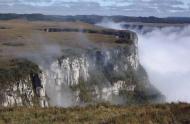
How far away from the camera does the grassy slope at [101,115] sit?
20188mm

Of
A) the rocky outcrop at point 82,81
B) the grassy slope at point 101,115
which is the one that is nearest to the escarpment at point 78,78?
the rocky outcrop at point 82,81

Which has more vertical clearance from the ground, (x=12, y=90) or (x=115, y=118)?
(x=115, y=118)

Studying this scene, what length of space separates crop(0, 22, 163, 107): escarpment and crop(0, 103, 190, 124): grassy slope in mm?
72612

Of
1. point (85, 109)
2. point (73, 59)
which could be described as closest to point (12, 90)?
point (73, 59)

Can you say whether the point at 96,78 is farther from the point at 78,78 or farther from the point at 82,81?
the point at 78,78

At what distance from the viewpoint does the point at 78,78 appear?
519 ft

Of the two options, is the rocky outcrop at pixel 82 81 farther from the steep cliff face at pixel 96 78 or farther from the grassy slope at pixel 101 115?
the grassy slope at pixel 101 115

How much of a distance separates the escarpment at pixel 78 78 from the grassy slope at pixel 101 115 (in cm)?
7261

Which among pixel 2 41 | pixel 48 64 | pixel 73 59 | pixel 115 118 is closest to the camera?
pixel 115 118

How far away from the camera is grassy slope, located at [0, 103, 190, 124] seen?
66.2 feet

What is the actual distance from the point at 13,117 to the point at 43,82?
106 meters

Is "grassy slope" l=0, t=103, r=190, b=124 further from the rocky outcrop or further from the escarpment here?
the rocky outcrop

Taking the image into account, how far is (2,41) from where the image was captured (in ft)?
608

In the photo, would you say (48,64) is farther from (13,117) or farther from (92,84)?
(13,117)
